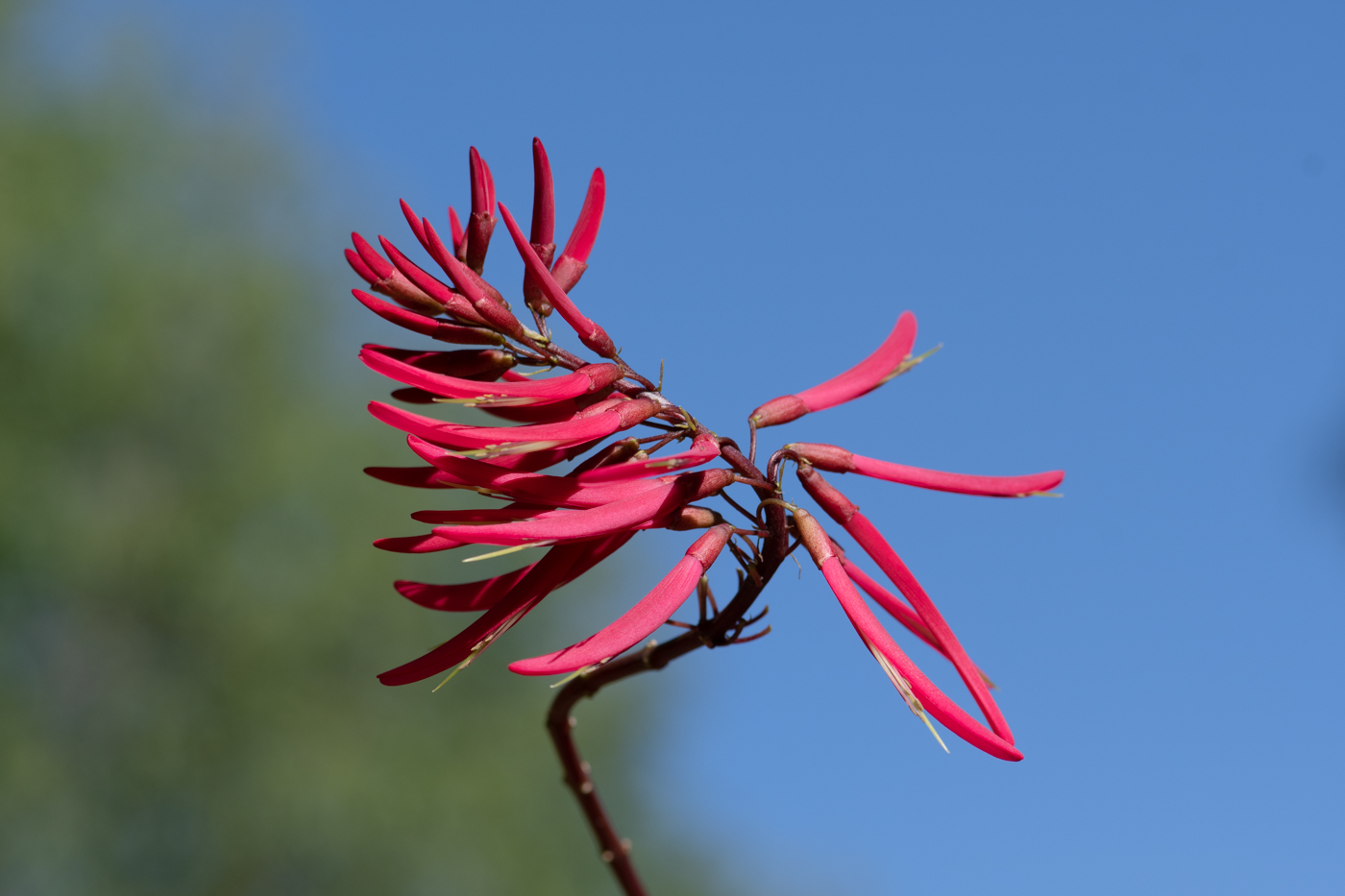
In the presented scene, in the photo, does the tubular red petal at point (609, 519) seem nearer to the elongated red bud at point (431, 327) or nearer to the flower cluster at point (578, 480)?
the flower cluster at point (578, 480)

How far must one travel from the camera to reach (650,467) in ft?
3.11

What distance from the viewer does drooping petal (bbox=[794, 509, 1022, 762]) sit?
0.89 meters

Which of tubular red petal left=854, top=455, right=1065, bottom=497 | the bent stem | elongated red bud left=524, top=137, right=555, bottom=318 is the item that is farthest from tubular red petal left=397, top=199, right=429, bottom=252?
tubular red petal left=854, top=455, right=1065, bottom=497

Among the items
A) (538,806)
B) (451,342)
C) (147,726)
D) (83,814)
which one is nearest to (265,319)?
(147,726)

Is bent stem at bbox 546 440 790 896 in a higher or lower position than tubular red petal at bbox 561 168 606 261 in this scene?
lower

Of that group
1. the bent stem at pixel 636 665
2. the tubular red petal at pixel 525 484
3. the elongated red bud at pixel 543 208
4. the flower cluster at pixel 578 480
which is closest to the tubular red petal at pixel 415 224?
the flower cluster at pixel 578 480

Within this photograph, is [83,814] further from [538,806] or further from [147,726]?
[538,806]

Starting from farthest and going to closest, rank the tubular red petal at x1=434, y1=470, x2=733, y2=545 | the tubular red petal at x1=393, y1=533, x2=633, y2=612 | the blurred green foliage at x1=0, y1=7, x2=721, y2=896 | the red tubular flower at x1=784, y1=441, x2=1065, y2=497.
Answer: the blurred green foliage at x1=0, y1=7, x2=721, y2=896
the tubular red petal at x1=393, y1=533, x2=633, y2=612
the red tubular flower at x1=784, y1=441, x2=1065, y2=497
the tubular red petal at x1=434, y1=470, x2=733, y2=545

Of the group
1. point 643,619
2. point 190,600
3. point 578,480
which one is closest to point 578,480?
point 578,480

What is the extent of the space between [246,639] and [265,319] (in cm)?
277

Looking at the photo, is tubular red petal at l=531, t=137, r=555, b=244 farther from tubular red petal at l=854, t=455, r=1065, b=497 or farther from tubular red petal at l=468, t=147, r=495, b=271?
tubular red petal at l=854, t=455, r=1065, b=497

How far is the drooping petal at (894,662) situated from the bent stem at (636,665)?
Answer: 3 centimetres

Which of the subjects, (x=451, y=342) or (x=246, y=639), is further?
(x=246, y=639)

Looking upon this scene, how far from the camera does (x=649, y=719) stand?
1164cm
